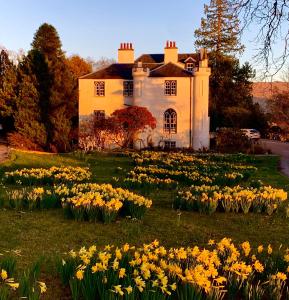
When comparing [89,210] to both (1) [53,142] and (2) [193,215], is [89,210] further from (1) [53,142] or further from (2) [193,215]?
(1) [53,142]

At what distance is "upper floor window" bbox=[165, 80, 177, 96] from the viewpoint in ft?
114

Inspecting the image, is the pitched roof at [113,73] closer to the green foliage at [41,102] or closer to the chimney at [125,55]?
the chimney at [125,55]

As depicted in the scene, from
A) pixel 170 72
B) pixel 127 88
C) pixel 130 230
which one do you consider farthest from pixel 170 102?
pixel 130 230

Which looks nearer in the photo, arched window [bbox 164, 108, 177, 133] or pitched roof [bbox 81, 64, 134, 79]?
arched window [bbox 164, 108, 177, 133]

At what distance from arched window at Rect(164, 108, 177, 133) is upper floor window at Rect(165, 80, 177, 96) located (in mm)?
1244

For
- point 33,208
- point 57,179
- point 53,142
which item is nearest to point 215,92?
point 53,142

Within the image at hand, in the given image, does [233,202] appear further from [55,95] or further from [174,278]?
[55,95]

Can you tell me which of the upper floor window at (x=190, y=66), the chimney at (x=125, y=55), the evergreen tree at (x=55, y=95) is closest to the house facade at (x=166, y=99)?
the upper floor window at (x=190, y=66)

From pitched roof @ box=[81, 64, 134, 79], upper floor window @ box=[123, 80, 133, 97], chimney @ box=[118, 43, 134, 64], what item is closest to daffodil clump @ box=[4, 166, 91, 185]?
upper floor window @ box=[123, 80, 133, 97]

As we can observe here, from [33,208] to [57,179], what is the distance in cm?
352

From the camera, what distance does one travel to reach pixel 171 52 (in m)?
36.9

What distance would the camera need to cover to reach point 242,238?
7199 mm

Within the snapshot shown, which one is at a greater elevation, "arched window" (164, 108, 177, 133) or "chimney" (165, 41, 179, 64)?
"chimney" (165, 41, 179, 64)

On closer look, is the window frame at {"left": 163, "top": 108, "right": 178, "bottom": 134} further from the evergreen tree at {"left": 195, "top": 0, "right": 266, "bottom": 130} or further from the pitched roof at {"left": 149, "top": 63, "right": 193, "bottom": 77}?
the evergreen tree at {"left": 195, "top": 0, "right": 266, "bottom": 130}
